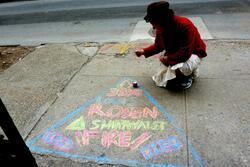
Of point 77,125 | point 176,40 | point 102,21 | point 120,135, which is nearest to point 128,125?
point 120,135

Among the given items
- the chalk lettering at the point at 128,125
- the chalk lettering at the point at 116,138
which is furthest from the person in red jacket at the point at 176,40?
the chalk lettering at the point at 116,138

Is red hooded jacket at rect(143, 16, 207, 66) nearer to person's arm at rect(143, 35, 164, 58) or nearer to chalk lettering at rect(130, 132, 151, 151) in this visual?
person's arm at rect(143, 35, 164, 58)

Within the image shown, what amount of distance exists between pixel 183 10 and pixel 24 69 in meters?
→ 5.87

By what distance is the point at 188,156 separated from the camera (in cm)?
255

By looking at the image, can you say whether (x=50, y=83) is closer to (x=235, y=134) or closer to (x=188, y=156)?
(x=188, y=156)

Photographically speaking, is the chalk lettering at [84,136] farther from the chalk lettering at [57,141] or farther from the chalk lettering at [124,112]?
the chalk lettering at [124,112]

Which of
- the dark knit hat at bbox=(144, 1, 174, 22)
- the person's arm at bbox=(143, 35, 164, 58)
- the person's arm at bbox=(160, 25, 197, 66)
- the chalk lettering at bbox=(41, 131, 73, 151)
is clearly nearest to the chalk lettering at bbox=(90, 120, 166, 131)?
the chalk lettering at bbox=(41, 131, 73, 151)

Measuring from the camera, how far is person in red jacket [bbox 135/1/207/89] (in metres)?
3.01

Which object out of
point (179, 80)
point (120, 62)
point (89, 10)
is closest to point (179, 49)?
point (179, 80)

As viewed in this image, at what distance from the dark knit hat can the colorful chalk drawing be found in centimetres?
122

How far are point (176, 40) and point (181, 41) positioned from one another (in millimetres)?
71

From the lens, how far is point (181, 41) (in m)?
3.21

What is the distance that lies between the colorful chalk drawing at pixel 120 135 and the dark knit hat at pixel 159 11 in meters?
1.22

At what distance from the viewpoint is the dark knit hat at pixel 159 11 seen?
9.62 ft
